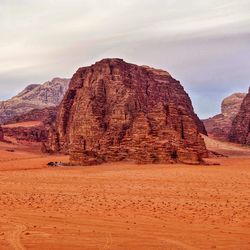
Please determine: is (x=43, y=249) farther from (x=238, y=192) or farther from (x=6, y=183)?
(x=6, y=183)

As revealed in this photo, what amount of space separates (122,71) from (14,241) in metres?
54.5

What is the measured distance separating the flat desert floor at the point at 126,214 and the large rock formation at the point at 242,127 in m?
56.4

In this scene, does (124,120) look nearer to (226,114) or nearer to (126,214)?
(126,214)

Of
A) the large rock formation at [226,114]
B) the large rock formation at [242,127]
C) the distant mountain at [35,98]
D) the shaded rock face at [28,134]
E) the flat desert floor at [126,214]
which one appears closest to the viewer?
the flat desert floor at [126,214]

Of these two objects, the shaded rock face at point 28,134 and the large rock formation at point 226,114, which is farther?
the large rock formation at point 226,114

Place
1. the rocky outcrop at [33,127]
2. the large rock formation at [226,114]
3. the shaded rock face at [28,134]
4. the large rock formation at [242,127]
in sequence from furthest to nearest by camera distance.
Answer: the large rock formation at [226,114], the rocky outcrop at [33,127], the shaded rock face at [28,134], the large rock formation at [242,127]

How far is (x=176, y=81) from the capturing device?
89.1m

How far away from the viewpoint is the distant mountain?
480 ft

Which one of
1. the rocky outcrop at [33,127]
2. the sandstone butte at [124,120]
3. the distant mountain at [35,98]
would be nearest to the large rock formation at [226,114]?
the sandstone butte at [124,120]

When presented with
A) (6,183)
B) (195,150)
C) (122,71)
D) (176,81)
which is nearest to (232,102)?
(176,81)

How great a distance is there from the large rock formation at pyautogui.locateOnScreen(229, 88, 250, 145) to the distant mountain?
7787 cm

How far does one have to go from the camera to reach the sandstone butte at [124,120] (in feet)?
124

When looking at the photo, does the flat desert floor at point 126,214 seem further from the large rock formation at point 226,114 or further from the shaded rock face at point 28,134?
the large rock formation at point 226,114

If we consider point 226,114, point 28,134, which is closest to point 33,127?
point 28,134
